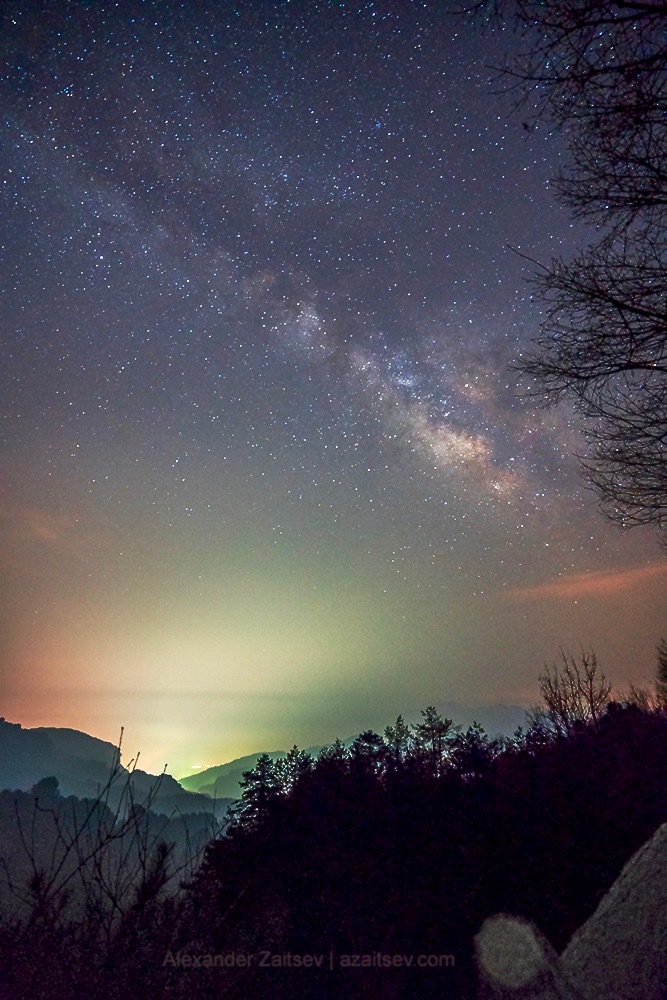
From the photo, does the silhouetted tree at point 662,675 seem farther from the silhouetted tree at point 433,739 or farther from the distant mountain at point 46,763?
the distant mountain at point 46,763

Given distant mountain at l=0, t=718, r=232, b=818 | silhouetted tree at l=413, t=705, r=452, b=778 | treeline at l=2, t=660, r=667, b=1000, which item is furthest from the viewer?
distant mountain at l=0, t=718, r=232, b=818

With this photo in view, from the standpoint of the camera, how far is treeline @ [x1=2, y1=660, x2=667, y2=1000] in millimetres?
3807

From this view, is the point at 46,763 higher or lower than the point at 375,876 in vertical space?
lower

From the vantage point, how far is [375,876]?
5160 mm

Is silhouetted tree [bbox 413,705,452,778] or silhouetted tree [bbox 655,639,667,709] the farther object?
silhouetted tree [bbox 655,639,667,709]

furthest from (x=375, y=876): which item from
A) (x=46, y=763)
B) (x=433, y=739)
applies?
(x=46, y=763)

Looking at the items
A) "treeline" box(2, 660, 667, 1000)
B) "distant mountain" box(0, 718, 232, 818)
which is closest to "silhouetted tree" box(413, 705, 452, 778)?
"treeline" box(2, 660, 667, 1000)

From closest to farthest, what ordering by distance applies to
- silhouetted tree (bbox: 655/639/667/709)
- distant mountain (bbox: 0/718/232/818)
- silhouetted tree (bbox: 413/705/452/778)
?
silhouetted tree (bbox: 413/705/452/778)
silhouetted tree (bbox: 655/639/667/709)
distant mountain (bbox: 0/718/232/818)

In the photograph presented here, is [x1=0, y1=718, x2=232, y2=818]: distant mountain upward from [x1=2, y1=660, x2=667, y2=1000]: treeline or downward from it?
downward

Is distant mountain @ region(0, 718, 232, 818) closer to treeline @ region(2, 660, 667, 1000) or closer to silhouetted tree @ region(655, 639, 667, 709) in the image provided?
silhouetted tree @ region(655, 639, 667, 709)

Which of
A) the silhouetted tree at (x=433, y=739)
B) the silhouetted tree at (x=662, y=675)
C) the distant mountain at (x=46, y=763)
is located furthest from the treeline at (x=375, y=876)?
the distant mountain at (x=46, y=763)

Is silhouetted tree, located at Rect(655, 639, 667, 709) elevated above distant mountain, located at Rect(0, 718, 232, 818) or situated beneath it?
elevated above

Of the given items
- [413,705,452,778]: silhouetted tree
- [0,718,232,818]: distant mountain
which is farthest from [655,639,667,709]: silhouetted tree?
[0,718,232,818]: distant mountain

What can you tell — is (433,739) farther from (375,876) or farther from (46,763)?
(46,763)
